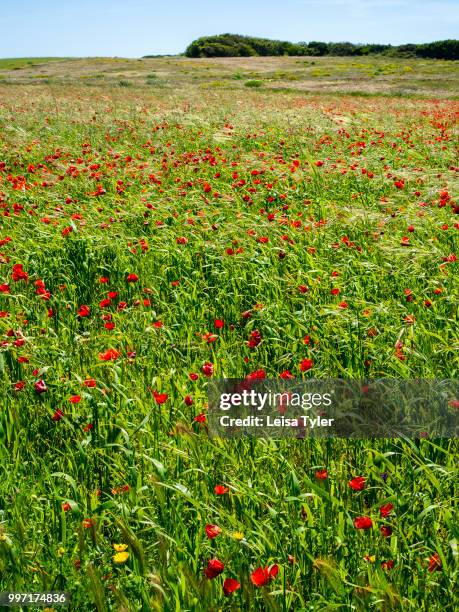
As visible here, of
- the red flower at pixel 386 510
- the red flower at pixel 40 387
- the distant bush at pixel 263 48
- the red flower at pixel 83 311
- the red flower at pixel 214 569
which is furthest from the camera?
the distant bush at pixel 263 48

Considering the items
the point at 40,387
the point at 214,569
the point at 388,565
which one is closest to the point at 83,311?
the point at 40,387

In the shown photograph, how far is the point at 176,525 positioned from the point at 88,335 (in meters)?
1.86

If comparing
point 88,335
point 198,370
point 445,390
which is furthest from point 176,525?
point 88,335

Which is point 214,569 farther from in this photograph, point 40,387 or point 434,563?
point 40,387

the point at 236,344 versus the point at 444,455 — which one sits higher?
the point at 236,344

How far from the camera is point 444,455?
237cm

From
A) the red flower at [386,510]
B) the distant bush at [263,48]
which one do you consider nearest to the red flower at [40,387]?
the red flower at [386,510]

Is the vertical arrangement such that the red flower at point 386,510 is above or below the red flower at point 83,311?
below

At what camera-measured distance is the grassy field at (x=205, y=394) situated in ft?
5.77

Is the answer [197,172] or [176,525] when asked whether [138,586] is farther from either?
[197,172]

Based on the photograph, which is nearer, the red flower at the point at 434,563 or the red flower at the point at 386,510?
the red flower at the point at 434,563

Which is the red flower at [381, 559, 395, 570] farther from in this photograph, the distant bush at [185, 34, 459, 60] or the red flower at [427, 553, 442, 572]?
the distant bush at [185, 34, 459, 60]

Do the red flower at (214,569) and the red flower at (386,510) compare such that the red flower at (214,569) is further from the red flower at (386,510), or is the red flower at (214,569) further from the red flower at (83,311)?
the red flower at (83,311)

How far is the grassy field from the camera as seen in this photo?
1758 mm
